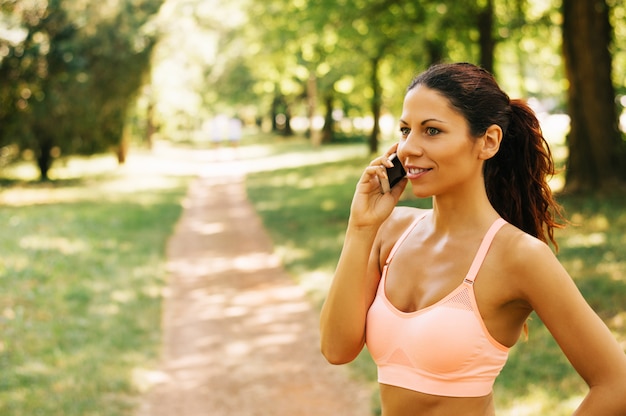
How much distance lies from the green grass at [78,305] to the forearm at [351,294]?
4.33 m

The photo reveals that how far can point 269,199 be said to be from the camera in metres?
20.7

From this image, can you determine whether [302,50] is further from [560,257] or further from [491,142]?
[491,142]

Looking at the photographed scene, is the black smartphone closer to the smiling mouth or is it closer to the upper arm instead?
the smiling mouth

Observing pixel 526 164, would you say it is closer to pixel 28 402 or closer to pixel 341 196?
pixel 28 402

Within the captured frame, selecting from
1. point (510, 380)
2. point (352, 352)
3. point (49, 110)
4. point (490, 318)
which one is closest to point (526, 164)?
point (490, 318)

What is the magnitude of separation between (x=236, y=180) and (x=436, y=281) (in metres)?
26.5

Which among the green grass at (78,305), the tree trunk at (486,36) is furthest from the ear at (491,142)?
the tree trunk at (486,36)

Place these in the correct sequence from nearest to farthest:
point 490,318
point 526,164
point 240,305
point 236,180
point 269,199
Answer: point 490,318, point 526,164, point 240,305, point 269,199, point 236,180

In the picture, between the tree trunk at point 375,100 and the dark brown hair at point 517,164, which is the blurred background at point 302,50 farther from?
the dark brown hair at point 517,164

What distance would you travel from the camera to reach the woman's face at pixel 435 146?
6.61 feet

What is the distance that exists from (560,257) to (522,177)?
815 cm

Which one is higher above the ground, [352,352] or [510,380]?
[352,352]

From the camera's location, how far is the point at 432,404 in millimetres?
2025

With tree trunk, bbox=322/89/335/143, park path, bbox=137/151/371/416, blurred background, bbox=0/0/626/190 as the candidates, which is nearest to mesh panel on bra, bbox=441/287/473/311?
park path, bbox=137/151/371/416
